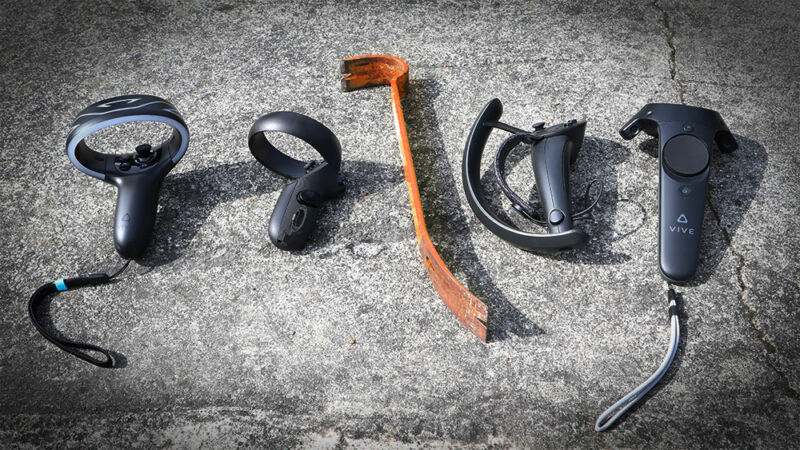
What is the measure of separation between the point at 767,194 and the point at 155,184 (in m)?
2.56

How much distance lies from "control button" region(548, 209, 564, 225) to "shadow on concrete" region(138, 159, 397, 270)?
2.43 feet

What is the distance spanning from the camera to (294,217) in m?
2.10

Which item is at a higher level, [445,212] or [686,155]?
[686,155]

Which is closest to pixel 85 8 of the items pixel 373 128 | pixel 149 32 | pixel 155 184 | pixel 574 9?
pixel 149 32

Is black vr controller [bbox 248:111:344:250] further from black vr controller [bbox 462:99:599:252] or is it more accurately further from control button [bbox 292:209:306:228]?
black vr controller [bbox 462:99:599:252]

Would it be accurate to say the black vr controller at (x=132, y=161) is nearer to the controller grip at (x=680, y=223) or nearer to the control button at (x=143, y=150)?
the control button at (x=143, y=150)

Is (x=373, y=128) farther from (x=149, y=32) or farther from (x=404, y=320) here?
(x=149, y=32)

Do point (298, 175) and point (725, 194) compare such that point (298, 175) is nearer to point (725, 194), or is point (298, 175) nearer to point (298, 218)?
point (298, 218)

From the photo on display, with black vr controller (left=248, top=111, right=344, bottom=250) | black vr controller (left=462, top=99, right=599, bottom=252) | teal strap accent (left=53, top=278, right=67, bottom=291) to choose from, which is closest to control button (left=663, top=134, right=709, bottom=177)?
black vr controller (left=462, top=99, right=599, bottom=252)

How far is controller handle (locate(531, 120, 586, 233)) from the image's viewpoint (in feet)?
6.53

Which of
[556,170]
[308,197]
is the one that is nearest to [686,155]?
[556,170]

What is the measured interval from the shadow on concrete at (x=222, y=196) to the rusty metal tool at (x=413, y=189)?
0.23 m

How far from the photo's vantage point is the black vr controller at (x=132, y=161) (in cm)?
203

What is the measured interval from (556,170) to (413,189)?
0.56 metres
